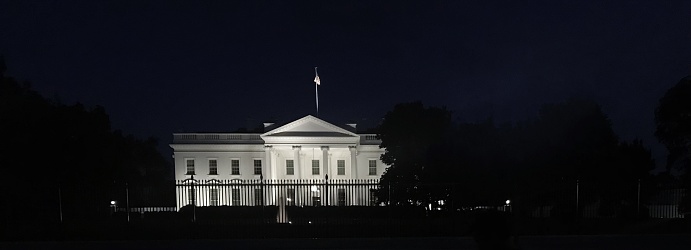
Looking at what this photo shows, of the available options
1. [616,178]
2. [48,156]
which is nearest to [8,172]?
[48,156]

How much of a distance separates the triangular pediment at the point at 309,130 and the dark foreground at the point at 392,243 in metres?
33.0

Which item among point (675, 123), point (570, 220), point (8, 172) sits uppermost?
point (675, 123)

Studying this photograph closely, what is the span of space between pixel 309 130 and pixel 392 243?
114ft

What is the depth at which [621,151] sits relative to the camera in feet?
Answer: 78.3

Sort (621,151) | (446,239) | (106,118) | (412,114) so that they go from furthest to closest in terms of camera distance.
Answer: (412,114) → (106,118) → (621,151) → (446,239)

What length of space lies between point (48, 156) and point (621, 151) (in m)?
26.3

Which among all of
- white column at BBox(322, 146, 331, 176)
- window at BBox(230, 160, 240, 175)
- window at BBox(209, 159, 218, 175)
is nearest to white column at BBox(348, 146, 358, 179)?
white column at BBox(322, 146, 331, 176)

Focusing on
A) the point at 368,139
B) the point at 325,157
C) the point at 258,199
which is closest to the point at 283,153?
the point at 325,157

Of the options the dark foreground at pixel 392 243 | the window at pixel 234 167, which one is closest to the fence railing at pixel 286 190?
the dark foreground at pixel 392 243

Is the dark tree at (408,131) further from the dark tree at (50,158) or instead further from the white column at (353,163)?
the dark tree at (50,158)

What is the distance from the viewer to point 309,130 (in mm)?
48219

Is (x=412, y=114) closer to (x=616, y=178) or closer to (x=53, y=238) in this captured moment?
(x=616, y=178)

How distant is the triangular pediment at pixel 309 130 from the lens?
4766 centimetres

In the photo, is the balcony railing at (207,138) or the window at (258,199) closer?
the window at (258,199)
